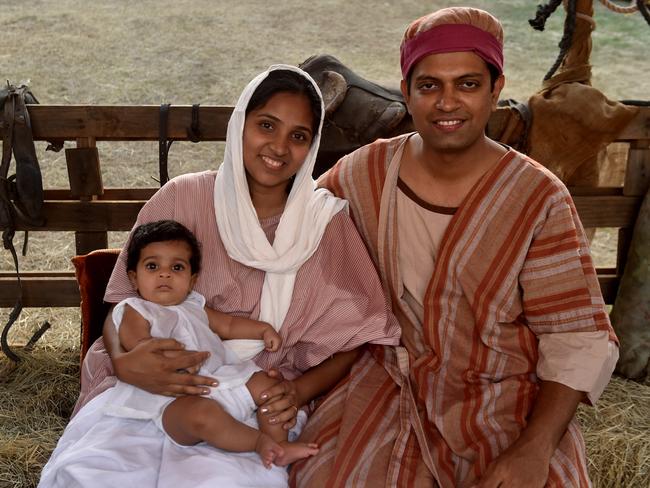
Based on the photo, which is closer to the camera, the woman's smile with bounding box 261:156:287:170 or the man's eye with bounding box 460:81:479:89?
the man's eye with bounding box 460:81:479:89

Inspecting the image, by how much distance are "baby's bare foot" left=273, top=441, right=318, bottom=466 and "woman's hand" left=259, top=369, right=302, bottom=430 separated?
6 cm

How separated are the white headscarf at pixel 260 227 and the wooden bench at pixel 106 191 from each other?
2.71ft

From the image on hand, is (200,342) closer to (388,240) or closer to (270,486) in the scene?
(270,486)

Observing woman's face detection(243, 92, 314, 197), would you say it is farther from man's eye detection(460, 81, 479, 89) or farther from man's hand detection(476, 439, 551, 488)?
man's hand detection(476, 439, 551, 488)

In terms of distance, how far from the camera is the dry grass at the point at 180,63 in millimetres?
3078

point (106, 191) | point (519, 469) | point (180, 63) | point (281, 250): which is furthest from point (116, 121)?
point (180, 63)

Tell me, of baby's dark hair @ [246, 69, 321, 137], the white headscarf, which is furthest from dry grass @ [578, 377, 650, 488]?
baby's dark hair @ [246, 69, 321, 137]

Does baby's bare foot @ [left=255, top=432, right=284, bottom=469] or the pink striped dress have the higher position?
the pink striped dress

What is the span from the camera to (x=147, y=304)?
2059 millimetres

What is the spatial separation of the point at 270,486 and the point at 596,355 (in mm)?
924

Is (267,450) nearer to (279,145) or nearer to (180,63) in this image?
(279,145)

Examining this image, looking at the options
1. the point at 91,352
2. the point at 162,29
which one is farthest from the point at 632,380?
the point at 162,29

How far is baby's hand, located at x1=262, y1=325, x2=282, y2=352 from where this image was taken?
83.5 inches

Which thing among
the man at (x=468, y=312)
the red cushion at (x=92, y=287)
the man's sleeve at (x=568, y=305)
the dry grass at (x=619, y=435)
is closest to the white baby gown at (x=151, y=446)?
the man at (x=468, y=312)
